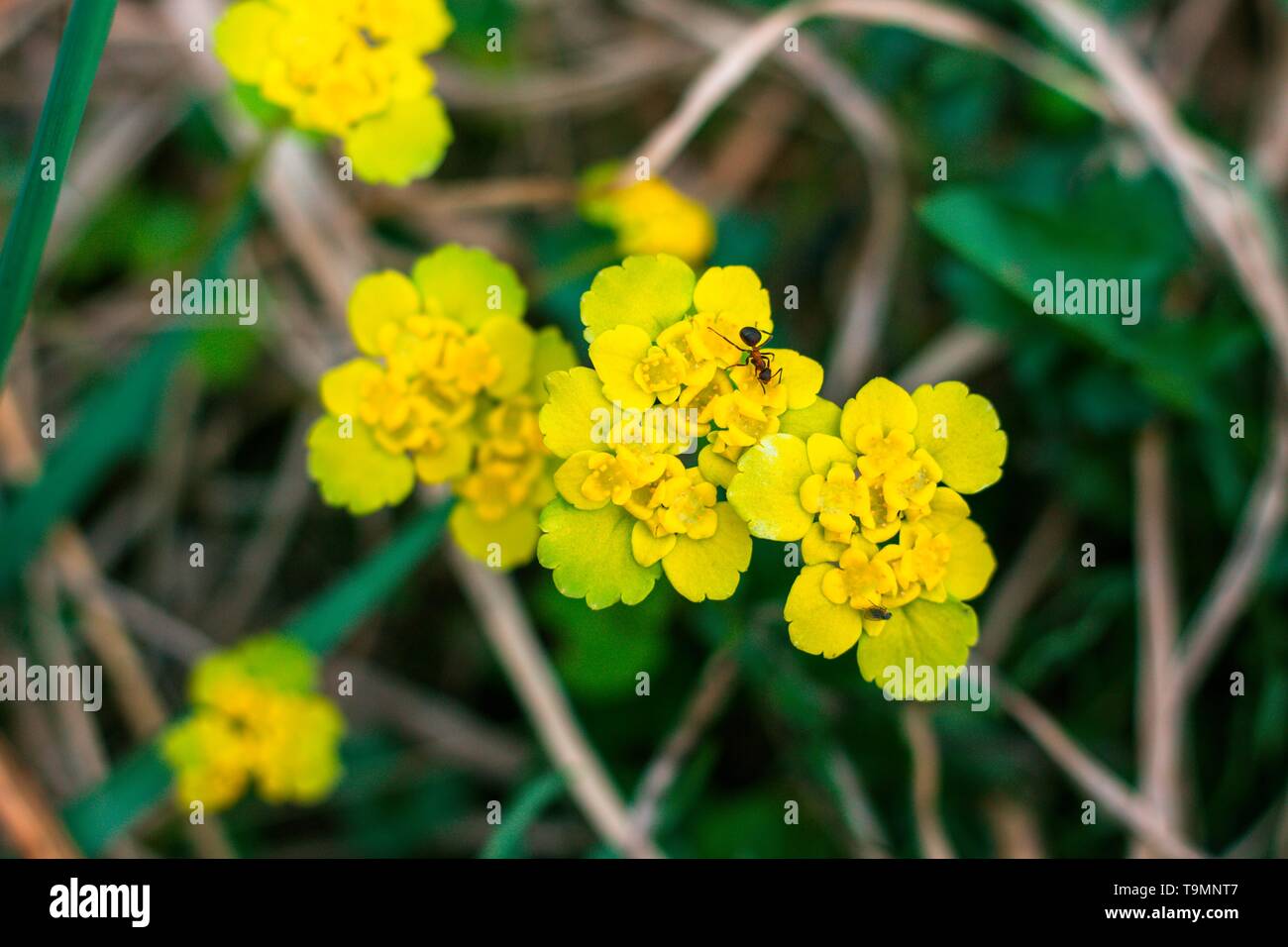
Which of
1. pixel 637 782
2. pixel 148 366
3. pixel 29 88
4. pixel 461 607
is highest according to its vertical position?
pixel 29 88

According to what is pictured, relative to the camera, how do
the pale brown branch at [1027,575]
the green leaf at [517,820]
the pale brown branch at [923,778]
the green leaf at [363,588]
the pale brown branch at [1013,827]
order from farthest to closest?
1. the pale brown branch at [1027,575]
2. the pale brown branch at [1013,827]
3. the pale brown branch at [923,778]
4. the green leaf at [363,588]
5. the green leaf at [517,820]

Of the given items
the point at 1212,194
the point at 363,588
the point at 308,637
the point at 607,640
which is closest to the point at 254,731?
the point at 308,637

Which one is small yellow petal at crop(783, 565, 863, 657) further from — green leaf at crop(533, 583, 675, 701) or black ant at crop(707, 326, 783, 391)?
green leaf at crop(533, 583, 675, 701)

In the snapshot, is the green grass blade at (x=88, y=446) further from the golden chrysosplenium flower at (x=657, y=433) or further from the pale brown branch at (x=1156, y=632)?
the pale brown branch at (x=1156, y=632)

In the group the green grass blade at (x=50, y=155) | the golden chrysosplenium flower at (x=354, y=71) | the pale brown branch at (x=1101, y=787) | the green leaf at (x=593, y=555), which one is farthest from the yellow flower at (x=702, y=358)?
the pale brown branch at (x=1101, y=787)

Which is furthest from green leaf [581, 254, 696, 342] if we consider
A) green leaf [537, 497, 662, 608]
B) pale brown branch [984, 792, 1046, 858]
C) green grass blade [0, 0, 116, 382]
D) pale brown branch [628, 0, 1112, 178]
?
pale brown branch [984, 792, 1046, 858]
